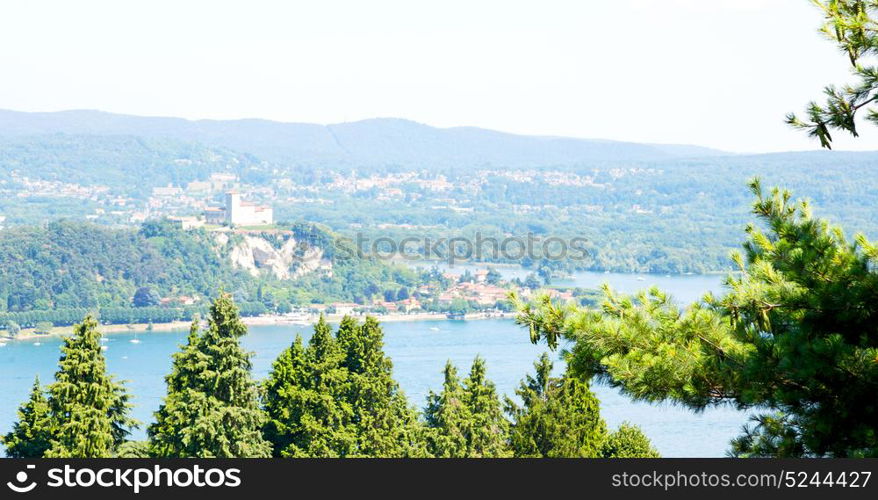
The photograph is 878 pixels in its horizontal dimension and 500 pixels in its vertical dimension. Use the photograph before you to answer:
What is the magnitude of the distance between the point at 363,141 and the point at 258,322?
12255cm

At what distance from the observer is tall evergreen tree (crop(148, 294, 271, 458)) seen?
268 inches

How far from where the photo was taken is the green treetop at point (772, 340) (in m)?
2.75

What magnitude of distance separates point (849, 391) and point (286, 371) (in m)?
5.53

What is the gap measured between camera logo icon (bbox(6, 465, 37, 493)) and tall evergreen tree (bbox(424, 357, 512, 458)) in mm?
6127

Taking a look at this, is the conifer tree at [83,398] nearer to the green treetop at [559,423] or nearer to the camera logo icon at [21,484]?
the green treetop at [559,423]

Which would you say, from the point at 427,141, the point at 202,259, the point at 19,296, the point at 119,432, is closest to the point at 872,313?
the point at 119,432

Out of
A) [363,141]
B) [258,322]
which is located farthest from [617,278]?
[363,141]

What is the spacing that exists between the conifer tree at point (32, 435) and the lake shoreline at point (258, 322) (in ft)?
89.7

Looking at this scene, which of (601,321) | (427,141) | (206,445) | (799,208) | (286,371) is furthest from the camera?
(427,141)

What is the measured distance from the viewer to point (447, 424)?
8.29 metres

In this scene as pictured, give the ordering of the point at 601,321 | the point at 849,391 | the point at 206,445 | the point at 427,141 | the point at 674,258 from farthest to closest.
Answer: the point at 427,141, the point at 674,258, the point at 206,445, the point at 601,321, the point at 849,391

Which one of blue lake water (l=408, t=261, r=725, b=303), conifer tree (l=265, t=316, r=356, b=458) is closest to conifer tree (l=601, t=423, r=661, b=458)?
conifer tree (l=265, t=316, r=356, b=458)

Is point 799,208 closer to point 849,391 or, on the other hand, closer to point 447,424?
point 849,391

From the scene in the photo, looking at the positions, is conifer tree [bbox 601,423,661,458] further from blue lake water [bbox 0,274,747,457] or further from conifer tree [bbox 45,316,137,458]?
conifer tree [bbox 45,316,137,458]
